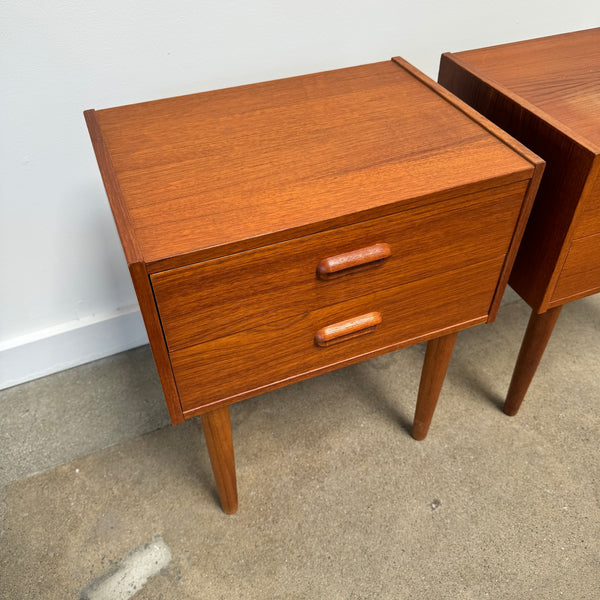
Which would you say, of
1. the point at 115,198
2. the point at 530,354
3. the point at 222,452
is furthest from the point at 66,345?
the point at 530,354

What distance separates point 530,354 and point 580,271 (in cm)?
23

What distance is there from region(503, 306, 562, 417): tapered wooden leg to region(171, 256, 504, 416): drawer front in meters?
0.20

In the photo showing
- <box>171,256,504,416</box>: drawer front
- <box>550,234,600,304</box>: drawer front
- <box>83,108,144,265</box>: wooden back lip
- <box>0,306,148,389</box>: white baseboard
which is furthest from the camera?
<box>0,306,148,389</box>: white baseboard

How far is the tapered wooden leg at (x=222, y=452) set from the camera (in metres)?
0.89

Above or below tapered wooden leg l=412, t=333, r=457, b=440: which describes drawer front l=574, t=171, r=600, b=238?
above

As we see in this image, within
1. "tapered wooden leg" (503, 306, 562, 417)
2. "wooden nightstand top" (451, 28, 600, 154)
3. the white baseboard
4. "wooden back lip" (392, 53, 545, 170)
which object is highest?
"wooden back lip" (392, 53, 545, 170)

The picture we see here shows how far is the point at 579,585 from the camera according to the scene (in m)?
0.97

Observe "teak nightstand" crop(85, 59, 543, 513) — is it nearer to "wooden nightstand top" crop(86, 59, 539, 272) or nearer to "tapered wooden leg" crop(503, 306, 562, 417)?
"wooden nightstand top" crop(86, 59, 539, 272)

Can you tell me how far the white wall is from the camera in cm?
98

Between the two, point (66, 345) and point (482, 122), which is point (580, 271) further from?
point (66, 345)

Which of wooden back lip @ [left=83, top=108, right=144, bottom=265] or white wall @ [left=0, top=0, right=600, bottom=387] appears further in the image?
white wall @ [left=0, top=0, right=600, bottom=387]

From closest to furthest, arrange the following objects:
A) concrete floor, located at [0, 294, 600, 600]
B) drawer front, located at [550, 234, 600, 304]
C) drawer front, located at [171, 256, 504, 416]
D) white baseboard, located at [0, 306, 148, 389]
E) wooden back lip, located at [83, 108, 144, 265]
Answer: wooden back lip, located at [83, 108, 144, 265], drawer front, located at [171, 256, 504, 416], drawer front, located at [550, 234, 600, 304], concrete floor, located at [0, 294, 600, 600], white baseboard, located at [0, 306, 148, 389]

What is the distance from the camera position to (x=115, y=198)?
703 mm

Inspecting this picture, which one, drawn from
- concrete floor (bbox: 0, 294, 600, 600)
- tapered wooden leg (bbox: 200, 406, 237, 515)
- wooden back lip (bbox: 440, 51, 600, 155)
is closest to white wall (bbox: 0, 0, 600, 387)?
concrete floor (bbox: 0, 294, 600, 600)
